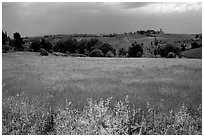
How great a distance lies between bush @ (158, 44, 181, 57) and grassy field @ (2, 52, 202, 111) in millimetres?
118

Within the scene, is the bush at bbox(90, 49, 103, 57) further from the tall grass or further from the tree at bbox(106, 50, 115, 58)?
the tall grass

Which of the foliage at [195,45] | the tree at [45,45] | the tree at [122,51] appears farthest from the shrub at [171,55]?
the tree at [45,45]

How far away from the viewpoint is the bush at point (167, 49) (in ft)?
15.6

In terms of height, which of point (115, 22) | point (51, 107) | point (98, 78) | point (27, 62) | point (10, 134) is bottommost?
point (10, 134)

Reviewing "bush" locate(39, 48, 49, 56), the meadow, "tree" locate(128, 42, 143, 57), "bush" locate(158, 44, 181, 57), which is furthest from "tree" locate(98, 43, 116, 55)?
"bush" locate(39, 48, 49, 56)

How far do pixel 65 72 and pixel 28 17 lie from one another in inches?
41.6

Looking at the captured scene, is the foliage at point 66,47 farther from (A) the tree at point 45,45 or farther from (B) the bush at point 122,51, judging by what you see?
(B) the bush at point 122,51

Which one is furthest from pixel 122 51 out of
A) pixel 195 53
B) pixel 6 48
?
pixel 6 48

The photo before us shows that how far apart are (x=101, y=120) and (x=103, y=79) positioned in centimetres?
67

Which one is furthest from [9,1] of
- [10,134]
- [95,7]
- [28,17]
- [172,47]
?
[172,47]

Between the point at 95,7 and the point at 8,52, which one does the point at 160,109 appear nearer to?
the point at 95,7

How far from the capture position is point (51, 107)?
175 inches

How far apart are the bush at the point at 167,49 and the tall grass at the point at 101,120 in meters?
0.87

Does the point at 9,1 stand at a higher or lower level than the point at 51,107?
higher
